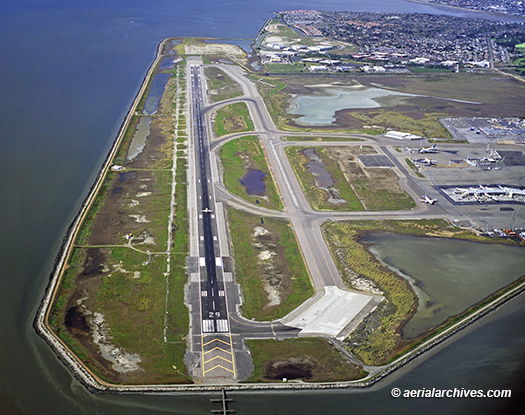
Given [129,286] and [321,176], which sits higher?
[321,176]

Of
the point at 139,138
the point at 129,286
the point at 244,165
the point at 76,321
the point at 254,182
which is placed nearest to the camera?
the point at 76,321

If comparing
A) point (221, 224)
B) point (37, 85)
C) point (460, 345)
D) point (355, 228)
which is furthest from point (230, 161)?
point (37, 85)

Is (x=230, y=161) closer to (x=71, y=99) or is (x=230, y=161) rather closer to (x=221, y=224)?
(x=221, y=224)

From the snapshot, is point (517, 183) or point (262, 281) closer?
point (262, 281)

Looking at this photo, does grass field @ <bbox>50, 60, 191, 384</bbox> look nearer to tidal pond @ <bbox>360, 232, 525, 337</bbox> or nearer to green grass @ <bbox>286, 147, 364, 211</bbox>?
green grass @ <bbox>286, 147, 364, 211</bbox>

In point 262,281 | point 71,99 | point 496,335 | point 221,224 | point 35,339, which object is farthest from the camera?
point 71,99

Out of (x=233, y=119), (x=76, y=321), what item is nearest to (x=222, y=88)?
(x=233, y=119)

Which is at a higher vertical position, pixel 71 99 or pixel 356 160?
pixel 71 99

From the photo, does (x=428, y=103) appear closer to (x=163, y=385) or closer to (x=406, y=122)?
(x=406, y=122)
